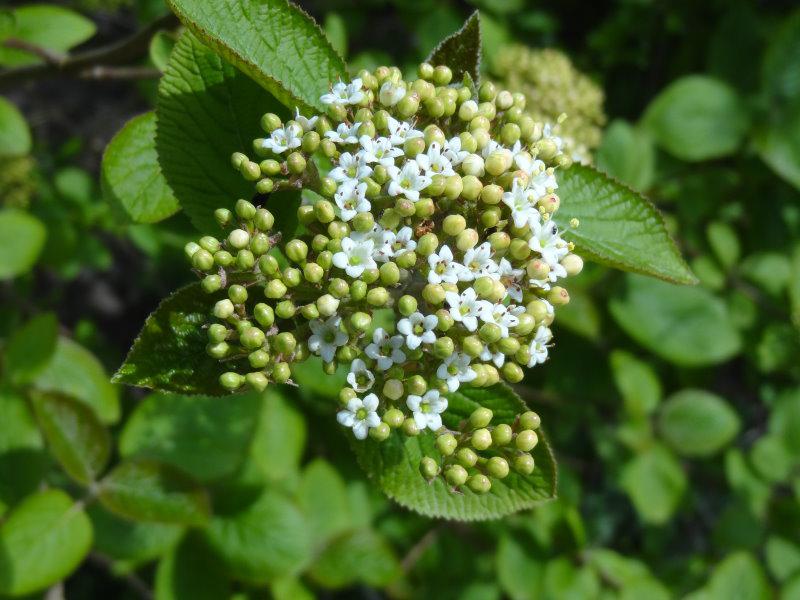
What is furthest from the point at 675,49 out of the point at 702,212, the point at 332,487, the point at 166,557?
the point at 166,557

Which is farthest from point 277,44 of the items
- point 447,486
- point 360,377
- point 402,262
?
point 447,486

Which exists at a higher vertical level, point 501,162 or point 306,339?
point 501,162

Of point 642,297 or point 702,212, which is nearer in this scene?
point 642,297

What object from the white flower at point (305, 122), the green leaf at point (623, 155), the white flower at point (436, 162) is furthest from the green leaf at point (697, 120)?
the white flower at point (305, 122)

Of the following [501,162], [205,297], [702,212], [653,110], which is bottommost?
[702,212]

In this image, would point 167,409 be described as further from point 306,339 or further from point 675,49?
point 675,49

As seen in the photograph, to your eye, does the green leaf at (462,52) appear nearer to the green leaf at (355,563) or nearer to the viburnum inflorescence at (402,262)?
the viburnum inflorescence at (402,262)
